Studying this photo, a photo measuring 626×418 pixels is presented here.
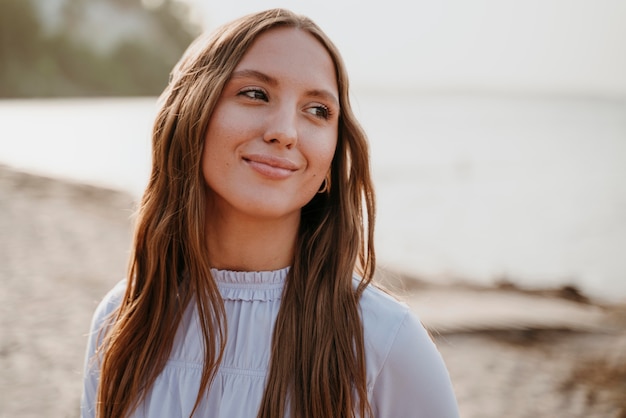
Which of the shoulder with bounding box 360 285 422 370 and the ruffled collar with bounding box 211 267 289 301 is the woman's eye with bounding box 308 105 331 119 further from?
the shoulder with bounding box 360 285 422 370

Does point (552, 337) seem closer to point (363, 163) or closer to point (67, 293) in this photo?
point (67, 293)

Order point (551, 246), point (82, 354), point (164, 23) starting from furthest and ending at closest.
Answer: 1. point (164, 23)
2. point (551, 246)
3. point (82, 354)

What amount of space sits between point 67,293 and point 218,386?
5.04m

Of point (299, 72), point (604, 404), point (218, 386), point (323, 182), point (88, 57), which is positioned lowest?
point (604, 404)

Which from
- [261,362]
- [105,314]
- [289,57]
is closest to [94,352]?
[105,314]

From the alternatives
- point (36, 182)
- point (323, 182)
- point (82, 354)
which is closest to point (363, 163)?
point (323, 182)

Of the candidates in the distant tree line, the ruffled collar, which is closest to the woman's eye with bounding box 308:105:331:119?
the ruffled collar

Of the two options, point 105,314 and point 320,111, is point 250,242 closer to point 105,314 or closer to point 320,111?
point 320,111

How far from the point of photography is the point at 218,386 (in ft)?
6.64

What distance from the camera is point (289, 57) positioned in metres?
2.04

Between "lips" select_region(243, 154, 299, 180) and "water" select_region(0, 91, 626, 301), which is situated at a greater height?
"water" select_region(0, 91, 626, 301)

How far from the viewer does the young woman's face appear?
1991 millimetres

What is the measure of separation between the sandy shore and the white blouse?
1042 millimetres

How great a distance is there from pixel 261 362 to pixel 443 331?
16.7 ft
